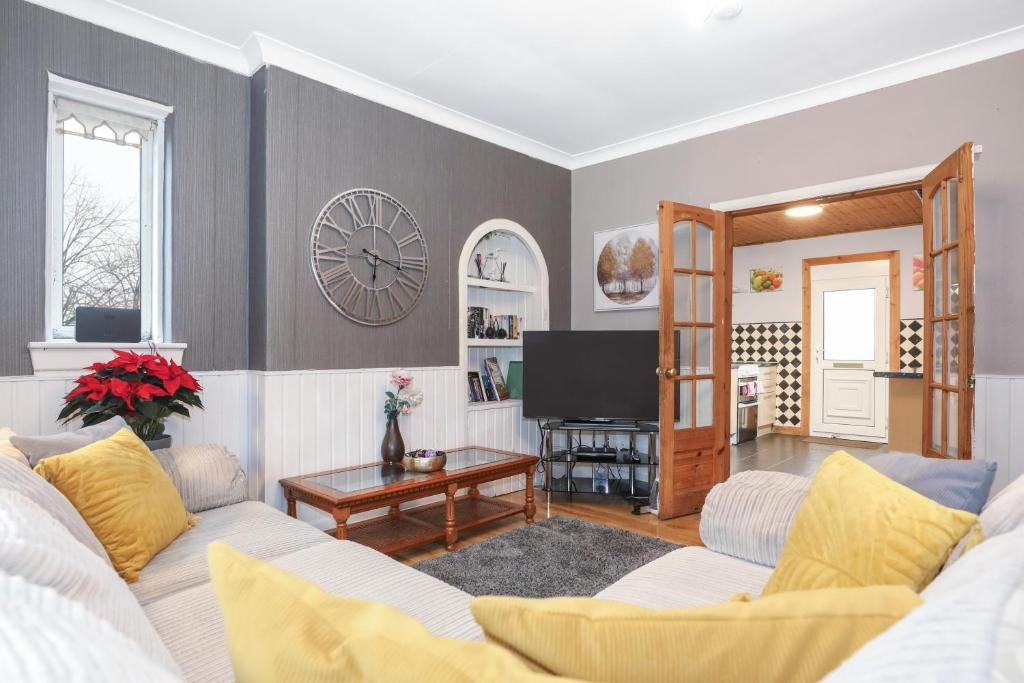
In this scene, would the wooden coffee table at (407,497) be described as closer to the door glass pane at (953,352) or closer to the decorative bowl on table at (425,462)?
the decorative bowl on table at (425,462)

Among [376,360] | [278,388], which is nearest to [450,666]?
[278,388]

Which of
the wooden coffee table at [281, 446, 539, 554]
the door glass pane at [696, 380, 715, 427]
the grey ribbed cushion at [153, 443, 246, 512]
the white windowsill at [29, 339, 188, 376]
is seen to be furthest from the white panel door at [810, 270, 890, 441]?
the white windowsill at [29, 339, 188, 376]

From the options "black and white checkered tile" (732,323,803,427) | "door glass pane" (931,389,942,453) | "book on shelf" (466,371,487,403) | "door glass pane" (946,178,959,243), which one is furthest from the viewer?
"black and white checkered tile" (732,323,803,427)

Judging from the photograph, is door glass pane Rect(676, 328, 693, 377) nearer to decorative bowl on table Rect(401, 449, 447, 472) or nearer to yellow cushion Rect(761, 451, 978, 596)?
decorative bowl on table Rect(401, 449, 447, 472)

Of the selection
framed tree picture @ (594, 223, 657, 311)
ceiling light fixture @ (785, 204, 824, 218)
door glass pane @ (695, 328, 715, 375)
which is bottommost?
door glass pane @ (695, 328, 715, 375)

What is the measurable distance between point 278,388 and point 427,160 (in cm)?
186

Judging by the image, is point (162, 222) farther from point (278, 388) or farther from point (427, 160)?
point (427, 160)

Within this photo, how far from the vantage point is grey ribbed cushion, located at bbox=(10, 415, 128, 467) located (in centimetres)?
179

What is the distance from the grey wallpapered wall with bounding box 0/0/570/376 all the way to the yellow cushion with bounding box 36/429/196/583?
1.24 metres

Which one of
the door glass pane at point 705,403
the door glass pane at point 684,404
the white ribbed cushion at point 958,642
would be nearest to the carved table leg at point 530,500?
the door glass pane at point 684,404

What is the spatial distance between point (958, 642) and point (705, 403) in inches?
146

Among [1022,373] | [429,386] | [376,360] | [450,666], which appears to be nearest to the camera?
[450,666]

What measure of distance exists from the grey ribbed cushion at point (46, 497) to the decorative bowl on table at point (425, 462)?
181 cm

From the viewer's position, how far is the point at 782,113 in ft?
12.7
